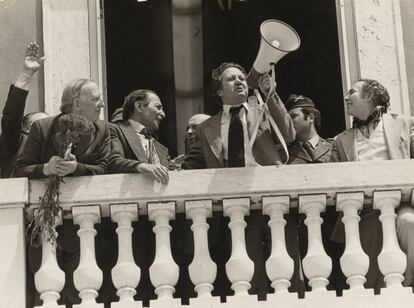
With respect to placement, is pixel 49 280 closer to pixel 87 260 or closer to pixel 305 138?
pixel 87 260

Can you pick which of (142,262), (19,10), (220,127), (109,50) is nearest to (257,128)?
(220,127)

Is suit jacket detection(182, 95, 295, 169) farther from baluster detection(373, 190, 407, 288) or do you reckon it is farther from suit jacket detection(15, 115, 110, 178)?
baluster detection(373, 190, 407, 288)

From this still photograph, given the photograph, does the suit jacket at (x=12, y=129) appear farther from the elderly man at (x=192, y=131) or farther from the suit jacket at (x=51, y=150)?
the elderly man at (x=192, y=131)

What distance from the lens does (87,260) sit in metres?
13.2

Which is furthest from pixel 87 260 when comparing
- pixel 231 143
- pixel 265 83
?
pixel 265 83

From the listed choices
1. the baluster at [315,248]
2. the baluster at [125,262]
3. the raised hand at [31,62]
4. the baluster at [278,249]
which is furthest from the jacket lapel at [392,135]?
the raised hand at [31,62]

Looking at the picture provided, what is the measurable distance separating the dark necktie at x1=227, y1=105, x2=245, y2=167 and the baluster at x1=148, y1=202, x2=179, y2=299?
61 cm

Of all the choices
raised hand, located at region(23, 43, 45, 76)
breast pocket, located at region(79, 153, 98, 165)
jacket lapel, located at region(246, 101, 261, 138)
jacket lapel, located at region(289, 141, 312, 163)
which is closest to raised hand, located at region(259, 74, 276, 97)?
jacket lapel, located at region(246, 101, 261, 138)

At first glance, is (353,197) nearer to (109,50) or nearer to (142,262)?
Result: (142,262)

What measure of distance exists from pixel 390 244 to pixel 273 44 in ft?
5.24

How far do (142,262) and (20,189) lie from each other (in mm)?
939

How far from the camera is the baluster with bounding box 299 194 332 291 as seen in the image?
42.9ft

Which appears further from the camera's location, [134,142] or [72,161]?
[134,142]

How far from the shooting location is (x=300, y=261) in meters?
13.5
